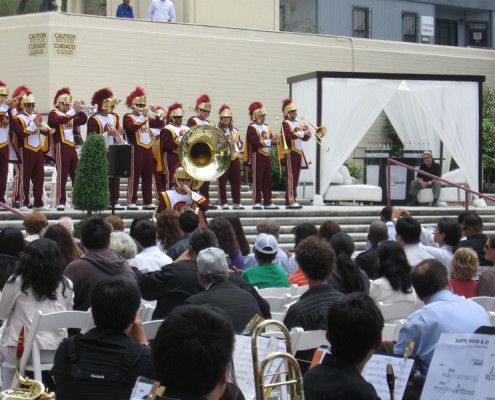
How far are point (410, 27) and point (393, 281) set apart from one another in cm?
2759

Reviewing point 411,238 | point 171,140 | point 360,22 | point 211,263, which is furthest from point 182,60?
point 211,263

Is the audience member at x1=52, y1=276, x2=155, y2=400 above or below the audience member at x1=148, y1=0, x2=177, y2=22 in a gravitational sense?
below

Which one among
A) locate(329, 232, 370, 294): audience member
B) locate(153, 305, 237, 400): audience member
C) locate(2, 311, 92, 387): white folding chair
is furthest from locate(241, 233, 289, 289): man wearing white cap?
locate(153, 305, 237, 400): audience member

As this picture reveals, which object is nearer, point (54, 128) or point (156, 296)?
point (156, 296)

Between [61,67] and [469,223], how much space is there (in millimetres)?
12971

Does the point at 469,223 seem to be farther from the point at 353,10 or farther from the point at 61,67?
the point at 353,10

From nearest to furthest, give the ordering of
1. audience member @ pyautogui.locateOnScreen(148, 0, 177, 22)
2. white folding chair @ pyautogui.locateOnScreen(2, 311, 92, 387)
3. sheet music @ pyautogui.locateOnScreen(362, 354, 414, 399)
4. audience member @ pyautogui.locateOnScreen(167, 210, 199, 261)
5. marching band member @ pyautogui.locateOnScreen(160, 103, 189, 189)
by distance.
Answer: sheet music @ pyautogui.locateOnScreen(362, 354, 414, 399) < white folding chair @ pyautogui.locateOnScreen(2, 311, 92, 387) < audience member @ pyautogui.locateOnScreen(167, 210, 199, 261) < marching band member @ pyautogui.locateOnScreen(160, 103, 189, 189) < audience member @ pyautogui.locateOnScreen(148, 0, 177, 22)

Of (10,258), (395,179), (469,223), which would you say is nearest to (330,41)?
(395,179)

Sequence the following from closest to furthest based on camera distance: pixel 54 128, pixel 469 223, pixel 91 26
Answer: pixel 469 223 < pixel 54 128 < pixel 91 26

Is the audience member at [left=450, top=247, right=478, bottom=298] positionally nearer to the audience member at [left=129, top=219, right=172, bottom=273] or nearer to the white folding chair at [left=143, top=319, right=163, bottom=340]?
the audience member at [left=129, top=219, right=172, bottom=273]

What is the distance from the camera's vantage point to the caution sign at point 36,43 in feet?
64.4

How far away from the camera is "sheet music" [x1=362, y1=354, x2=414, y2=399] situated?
3586 millimetres

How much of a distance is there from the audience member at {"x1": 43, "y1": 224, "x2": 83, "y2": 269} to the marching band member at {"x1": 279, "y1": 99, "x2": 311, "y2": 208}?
30.7 ft

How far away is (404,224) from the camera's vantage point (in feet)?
25.3
